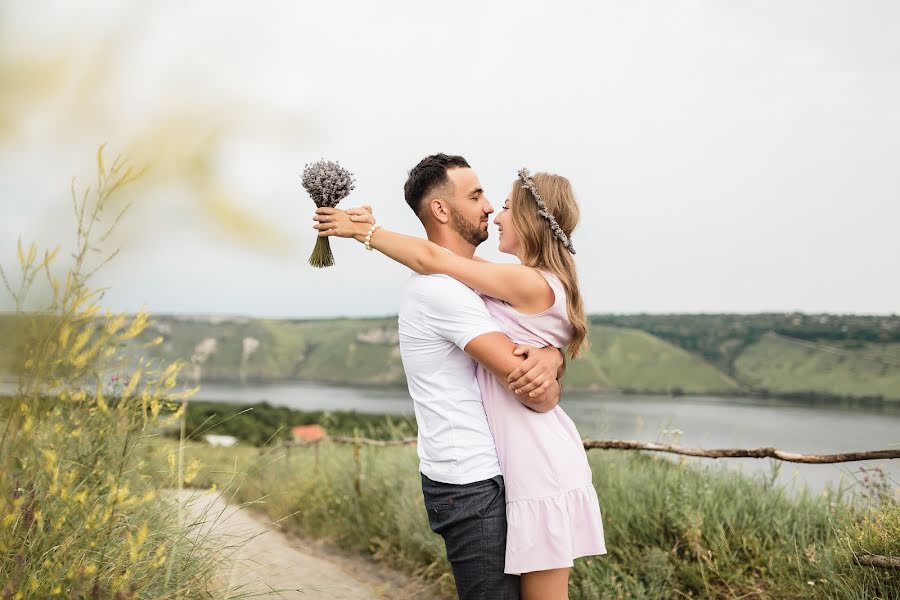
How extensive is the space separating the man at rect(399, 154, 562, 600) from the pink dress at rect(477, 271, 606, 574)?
0.17 ft

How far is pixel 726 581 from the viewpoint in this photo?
183 inches

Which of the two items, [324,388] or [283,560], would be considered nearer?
[283,560]

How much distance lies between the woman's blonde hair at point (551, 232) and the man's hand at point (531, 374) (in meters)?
0.35

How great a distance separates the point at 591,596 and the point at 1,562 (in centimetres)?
354

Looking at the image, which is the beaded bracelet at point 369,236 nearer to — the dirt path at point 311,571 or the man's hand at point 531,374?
the man's hand at point 531,374

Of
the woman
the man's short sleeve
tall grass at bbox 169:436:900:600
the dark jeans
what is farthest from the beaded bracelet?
tall grass at bbox 169:436:900:600

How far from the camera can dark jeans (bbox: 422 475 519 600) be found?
101 inches

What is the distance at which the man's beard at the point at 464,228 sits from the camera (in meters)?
3.07

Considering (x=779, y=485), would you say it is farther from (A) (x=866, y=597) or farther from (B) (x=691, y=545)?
(A) (x=866, y=597)

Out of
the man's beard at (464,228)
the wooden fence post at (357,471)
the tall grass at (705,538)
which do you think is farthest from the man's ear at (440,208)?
the wooden fence post at (357,471)

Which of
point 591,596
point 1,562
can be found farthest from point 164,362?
point 591,596

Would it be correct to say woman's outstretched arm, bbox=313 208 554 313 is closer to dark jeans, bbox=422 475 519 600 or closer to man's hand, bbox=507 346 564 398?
man's hand, bbox=507 346 564 398

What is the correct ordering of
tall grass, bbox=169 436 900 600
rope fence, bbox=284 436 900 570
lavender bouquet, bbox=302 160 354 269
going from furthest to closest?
tall grass, bbox=169 436 900 600 < rope fence, bbox=284 436 900 570 < lavender bouquet, bbox=302 160 354 269

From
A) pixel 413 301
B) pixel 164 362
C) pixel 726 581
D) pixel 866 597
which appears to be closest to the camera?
pixel 413 301
